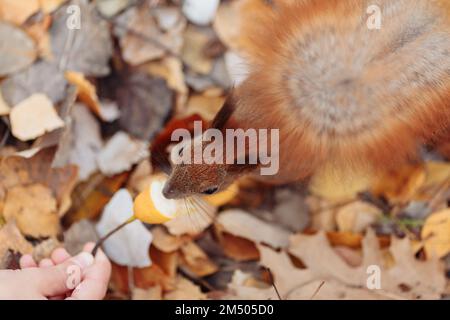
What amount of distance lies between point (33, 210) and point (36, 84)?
1.33ft

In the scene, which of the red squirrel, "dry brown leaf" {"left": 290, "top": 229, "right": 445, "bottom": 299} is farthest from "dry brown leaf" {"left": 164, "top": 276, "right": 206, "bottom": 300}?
the red squirrel

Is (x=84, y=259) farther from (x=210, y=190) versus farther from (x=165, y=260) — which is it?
(x=210, y=190)

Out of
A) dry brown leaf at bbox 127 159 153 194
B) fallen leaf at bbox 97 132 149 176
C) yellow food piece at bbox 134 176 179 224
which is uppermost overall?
fallen leaf at bbox 97 132 149 176

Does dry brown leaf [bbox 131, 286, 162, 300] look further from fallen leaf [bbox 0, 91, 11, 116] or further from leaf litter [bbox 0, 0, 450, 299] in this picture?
fallen leaf [bbox 0, 91, 11, 116]

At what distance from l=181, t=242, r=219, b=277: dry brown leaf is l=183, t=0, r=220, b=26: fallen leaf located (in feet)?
2.45

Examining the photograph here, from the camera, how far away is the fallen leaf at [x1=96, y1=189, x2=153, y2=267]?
1922mm

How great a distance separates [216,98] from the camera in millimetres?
2150

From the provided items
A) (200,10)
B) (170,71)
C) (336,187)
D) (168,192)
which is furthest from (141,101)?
(336,187)

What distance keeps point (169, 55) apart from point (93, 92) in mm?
295

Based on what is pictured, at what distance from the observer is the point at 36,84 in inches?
80.0

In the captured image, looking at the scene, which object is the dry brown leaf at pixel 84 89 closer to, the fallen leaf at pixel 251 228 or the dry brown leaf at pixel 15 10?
the dry brown leaf at pixel 15 10

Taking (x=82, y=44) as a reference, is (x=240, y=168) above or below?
below

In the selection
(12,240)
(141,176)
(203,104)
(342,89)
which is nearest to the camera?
(342,89)
